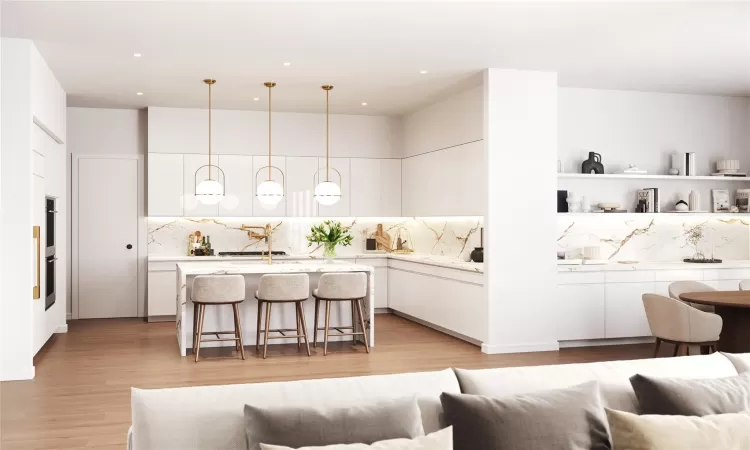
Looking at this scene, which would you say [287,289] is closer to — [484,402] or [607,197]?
[607,197]

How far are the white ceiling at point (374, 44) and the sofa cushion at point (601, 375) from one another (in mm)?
3033

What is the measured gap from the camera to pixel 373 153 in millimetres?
10555

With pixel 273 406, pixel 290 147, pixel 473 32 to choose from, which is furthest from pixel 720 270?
pixel 273 406

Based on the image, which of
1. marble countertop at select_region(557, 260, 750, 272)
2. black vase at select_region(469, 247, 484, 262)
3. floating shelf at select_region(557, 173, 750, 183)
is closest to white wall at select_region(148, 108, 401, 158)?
black vase at select_region(469, 247, 484, 262)

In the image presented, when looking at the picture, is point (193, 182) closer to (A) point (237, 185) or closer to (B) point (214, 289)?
(A) point (237, 185)

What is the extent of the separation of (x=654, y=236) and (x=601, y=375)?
623cm

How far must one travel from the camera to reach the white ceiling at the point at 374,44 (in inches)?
209

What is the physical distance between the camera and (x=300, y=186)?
10.3 metres

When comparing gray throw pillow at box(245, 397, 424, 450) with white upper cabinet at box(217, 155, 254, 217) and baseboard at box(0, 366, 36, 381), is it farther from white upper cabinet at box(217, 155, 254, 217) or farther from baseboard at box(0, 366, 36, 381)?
white upper cabinet at box(217, 155, 254, 217)

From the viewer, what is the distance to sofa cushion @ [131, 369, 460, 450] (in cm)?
228

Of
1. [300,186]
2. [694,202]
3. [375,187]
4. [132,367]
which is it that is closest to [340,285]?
[132,367]

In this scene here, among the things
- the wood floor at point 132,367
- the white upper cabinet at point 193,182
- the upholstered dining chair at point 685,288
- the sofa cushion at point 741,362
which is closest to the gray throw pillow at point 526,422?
the sofa cushion at point 741,362

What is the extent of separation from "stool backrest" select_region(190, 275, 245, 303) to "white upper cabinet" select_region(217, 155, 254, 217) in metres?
3.12

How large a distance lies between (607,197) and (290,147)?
173 inches
